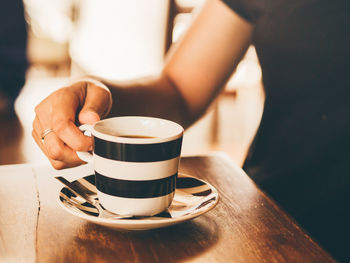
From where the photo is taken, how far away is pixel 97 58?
10.1 feet

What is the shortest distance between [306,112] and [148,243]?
2.11ft

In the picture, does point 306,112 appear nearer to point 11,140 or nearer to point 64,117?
point 64,117

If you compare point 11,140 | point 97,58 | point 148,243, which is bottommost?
point 11,140

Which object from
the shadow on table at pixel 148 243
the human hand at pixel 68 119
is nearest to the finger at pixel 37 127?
the human hand at pixel 68 119

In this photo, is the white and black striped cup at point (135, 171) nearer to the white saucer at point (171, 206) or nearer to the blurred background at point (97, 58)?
the white saucer at point (171, 206)

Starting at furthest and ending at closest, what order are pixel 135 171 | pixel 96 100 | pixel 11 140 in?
pixel 11 140 < pixel 96 100 < pixel 135 171

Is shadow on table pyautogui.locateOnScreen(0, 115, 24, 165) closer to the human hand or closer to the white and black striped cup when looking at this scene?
the human hand

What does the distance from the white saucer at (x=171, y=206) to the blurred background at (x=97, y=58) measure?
2232 mm

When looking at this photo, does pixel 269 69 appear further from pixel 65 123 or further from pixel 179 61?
pixel 65 123

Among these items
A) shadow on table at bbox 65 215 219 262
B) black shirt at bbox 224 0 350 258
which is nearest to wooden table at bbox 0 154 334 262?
shadow on table at bbox 65 215 219 262

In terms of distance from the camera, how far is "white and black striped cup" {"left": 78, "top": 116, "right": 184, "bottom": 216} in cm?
48

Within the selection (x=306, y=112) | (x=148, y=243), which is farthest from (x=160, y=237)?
(x=306, y=112)

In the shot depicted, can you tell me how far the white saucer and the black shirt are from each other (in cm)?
39

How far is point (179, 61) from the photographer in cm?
118
